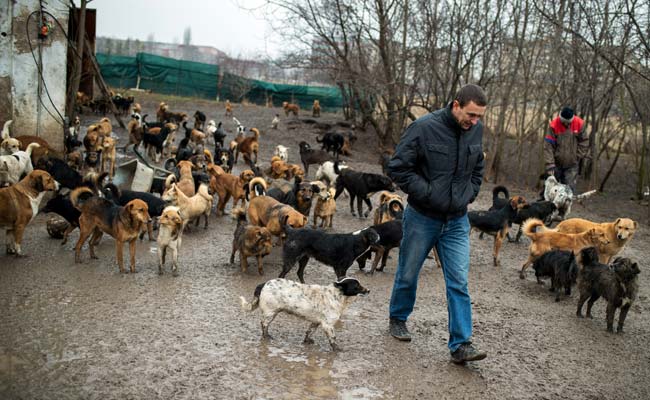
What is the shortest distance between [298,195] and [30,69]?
5555 millimetres

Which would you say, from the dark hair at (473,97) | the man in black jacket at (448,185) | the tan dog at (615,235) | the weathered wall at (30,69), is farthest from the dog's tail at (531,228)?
the weathered wall at (30,69)

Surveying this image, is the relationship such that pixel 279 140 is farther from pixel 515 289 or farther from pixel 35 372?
pixel 35 372

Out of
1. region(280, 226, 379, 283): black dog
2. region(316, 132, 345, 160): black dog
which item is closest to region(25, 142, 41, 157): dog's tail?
region(280, 226, 379, 283): black dog

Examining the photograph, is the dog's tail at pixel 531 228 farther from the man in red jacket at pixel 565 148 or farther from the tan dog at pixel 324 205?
the man in red jacket at pixel 565 148

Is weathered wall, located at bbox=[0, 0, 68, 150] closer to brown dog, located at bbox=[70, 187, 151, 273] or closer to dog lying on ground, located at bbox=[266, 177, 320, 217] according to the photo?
brown dog, located at bbox=[70, 187, 151, 273]

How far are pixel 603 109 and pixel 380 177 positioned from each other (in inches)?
402

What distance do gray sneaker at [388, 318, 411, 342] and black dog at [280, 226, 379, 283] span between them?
4.46 ft

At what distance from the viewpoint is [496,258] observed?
9.40 meters

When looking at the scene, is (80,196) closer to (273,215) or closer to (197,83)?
(273,215)

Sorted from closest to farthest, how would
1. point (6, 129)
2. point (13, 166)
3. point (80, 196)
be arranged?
point (80, 196), point (13, 166), point (6, 129)

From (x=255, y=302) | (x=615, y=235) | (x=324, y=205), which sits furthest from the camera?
(x=324, y=205)

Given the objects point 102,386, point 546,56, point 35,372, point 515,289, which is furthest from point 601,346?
point 546,56

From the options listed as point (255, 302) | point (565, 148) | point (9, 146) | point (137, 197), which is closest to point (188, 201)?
point (137, 197)

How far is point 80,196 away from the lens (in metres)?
8.04
